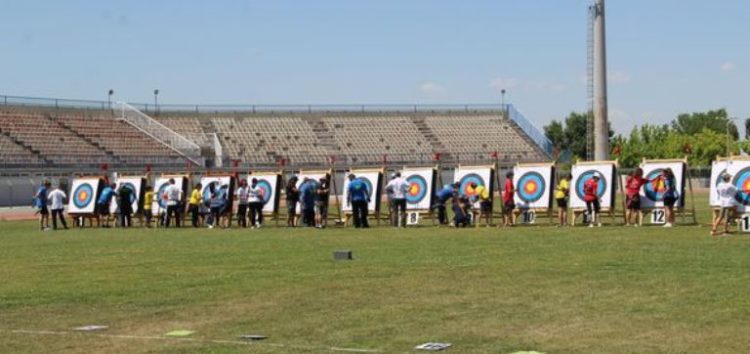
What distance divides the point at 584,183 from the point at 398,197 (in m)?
6.15

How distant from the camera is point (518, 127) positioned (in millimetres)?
106438

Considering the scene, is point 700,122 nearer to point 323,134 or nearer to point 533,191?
point 323,134

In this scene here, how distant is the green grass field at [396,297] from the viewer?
39.8 ft

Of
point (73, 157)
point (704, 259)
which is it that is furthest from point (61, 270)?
point (73, 157)

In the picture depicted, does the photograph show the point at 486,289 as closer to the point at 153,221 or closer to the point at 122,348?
the point at 122,348

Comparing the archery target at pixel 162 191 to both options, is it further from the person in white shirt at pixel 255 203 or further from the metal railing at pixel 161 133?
the metal railing at pixel 161 133

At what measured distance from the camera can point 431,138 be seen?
102 m

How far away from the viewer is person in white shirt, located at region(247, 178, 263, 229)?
39406 mm

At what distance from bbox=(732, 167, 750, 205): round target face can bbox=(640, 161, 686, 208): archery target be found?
2.33 metres

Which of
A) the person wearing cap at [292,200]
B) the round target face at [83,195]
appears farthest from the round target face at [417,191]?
the round target face at [83,195]

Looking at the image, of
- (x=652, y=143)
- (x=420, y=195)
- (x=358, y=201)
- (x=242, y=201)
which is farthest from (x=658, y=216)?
(x=652, y=143)

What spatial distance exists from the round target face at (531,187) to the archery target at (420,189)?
10.3 feet

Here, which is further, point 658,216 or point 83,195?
point 83,195

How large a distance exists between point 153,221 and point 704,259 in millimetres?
32093
